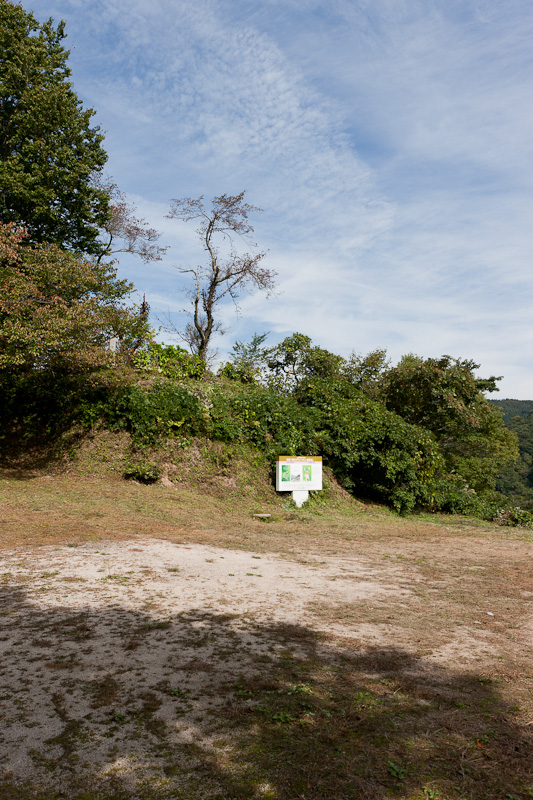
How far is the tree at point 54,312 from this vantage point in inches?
456

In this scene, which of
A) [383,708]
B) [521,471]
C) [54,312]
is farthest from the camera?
[521,471]

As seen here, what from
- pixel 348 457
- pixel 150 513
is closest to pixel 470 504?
pixel 348 457

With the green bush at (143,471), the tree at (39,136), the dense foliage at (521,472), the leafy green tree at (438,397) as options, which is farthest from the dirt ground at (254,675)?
the dense foliage at (521,472)

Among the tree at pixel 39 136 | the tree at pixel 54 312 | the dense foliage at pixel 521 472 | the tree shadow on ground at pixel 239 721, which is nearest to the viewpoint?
the tree shadow on ground at pixel 239 721

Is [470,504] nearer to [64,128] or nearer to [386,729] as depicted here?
[386,729]

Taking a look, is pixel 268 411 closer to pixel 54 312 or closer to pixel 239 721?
pixel 54 312

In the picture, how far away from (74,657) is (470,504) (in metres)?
15.8

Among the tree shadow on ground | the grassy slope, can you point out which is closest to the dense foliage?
the grassy slope

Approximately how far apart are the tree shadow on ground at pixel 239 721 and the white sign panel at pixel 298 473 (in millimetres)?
9637

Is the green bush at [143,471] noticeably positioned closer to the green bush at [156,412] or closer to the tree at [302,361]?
the green bush at [156,412]

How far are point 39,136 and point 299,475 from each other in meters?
15.9

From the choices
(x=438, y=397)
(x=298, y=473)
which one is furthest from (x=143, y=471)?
(x=438, y=397)

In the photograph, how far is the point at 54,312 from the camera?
1203 centimetres

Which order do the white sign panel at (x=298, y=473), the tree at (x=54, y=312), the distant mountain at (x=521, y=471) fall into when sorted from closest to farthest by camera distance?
the tree at (x=54, y=312)
the white sign panel at (x=298, y=473)
the distant mountain at (x=521, y=471)
